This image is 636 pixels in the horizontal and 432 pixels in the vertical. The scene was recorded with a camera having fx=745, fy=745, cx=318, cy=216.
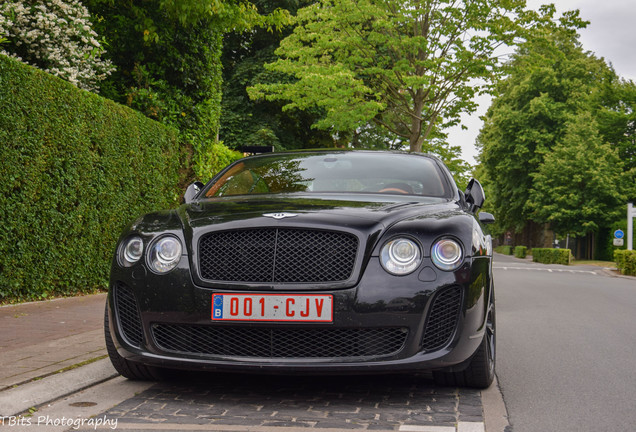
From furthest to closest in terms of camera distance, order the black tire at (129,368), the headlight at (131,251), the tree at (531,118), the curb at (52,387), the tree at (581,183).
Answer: the tree at (531,118), the tree at (581,183), the black tire at (129,368), the headlight at (131,251), the curb at (52,387)

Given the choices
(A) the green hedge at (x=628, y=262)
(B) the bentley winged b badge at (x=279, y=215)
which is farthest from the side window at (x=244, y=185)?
(A) the green hedge at (x=628, y=262)

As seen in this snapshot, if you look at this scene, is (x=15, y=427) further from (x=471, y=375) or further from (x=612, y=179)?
(x=612, y=179)

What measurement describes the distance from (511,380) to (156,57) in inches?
397

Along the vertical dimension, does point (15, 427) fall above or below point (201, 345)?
below

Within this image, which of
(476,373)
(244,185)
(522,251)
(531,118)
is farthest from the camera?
(522,251)

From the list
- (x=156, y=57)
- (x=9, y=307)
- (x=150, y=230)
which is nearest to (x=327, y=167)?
(x=150, y=230)

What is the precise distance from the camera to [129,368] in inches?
179

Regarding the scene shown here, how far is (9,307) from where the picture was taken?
794 centimetres

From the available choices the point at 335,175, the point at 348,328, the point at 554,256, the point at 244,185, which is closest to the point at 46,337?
the point at 244,185

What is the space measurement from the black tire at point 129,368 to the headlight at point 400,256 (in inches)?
65.4

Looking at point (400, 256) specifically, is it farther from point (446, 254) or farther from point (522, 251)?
point (522, 251)

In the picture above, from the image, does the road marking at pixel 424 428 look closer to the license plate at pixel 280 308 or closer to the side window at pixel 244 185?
A: the license plate at pixel 280 308

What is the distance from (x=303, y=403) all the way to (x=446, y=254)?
1135mm

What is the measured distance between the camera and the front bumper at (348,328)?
3826mm
